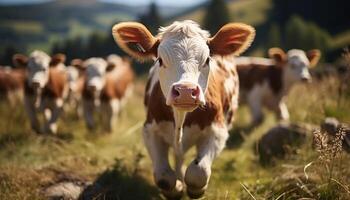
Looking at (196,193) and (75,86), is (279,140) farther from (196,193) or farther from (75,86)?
(75,86)

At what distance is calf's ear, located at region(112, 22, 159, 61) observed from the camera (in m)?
4.60

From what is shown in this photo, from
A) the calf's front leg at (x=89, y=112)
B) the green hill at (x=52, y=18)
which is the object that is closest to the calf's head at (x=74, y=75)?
the calf's front leg at (x=89, y=112)

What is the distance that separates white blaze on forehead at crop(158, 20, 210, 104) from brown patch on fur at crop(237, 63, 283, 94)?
7451 millimetres

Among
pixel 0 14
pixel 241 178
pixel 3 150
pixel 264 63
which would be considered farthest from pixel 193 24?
pixel 0 14

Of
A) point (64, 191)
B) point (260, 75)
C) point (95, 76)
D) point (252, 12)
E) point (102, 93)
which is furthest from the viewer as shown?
point (252, 12)

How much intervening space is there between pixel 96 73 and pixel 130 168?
522cm

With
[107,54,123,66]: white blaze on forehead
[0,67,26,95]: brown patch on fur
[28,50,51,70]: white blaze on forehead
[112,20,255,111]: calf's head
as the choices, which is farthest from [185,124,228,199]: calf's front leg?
[0,67,26,95]: brown patch on fur

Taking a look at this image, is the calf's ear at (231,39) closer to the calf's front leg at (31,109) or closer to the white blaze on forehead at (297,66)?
the calf's front leg at (31,109)

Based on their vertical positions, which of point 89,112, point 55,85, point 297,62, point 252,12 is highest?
point 55,85

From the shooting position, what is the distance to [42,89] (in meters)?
9.80

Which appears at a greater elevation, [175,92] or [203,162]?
[175,92]

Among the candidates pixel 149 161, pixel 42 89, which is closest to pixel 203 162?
pixel 149 161

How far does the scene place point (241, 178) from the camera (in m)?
6.23

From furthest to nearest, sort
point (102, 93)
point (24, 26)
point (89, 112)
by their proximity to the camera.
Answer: point (24, 26) < point (102, 93) < point (89, 112)
